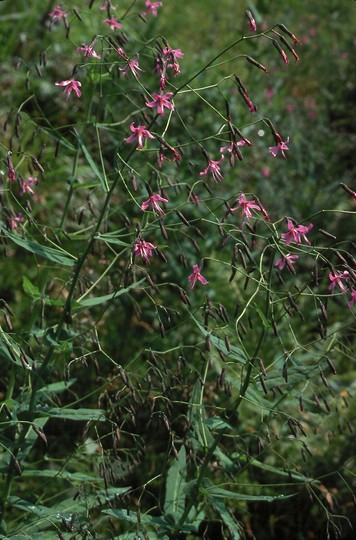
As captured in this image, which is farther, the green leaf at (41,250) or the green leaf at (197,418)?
the green leaf at (197,418)

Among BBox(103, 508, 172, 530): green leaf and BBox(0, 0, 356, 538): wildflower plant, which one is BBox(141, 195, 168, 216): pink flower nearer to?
BBox(0, 0, 356, 538): wildflower plant

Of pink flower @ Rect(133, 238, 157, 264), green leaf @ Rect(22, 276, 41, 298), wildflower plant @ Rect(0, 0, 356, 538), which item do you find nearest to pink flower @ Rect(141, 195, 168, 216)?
wildflower plant @ Rect(0, 0, 356, 538)

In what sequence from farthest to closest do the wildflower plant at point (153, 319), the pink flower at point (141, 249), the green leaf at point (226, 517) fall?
the green leaf at point (226, 517), the wildflower plant at point (153, 319), the pink flower at point (141, 249)

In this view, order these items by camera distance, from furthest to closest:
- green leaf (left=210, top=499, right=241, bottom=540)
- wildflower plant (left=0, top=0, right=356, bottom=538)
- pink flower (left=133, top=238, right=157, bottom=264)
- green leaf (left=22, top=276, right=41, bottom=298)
A: green leaf (left=22, top=276, right=41, bottom=298) → green leaf (left=210, top=499, right=241, bottom=540) → wildflower plant (left=0, top=0, right=356, bottom=538) → pink flower (left=133, top=238, right=157, bottom=264)

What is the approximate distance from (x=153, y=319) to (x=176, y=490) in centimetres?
189

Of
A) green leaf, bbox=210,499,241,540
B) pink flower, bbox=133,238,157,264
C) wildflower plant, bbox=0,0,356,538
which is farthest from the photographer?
green leaf, bbox=210,499,241,540

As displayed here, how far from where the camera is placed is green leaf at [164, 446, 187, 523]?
272 centimetres

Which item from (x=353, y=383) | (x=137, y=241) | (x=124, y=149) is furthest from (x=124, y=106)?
(x=137, y=241)

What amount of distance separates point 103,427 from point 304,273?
1970 mm

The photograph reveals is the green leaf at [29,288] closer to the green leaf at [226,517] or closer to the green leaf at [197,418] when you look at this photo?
the green leaf at [197,418]

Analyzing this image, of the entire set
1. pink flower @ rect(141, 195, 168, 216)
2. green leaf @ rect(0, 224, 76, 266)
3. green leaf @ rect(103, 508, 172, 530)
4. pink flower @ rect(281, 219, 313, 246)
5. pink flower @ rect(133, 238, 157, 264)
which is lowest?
green leaf @ rect(103, 508, 172, 530)

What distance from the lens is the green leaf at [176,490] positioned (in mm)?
2717

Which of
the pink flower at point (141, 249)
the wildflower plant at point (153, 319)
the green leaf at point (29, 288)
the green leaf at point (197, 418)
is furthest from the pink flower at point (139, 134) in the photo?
the green leaf at point (197, 418)

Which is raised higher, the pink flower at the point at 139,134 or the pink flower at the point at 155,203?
the pink flower at the point at 139,134
